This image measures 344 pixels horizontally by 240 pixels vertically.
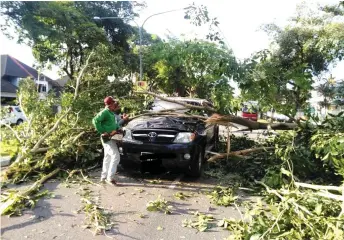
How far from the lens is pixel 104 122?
6051 millimetres

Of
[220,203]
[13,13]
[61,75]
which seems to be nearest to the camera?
[220,203]

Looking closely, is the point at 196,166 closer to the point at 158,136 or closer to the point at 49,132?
the point at 158,136

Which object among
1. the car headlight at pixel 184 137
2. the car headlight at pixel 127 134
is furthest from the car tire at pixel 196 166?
the car headlight at pixel 127 134

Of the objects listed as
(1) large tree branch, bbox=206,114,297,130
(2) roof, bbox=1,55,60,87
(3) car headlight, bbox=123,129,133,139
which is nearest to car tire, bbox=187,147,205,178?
(1) large tree branch, bbox=206,114,297,130

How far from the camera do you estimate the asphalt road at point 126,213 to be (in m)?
3.91

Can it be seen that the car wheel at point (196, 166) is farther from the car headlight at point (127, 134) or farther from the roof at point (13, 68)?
the roof at point (13, 68)

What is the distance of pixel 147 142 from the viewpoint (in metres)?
6.13

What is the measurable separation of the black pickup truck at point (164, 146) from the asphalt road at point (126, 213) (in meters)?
0.39

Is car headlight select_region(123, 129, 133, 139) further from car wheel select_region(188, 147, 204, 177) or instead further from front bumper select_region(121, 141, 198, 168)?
car wheel select_region(188, 147, 204, 177)

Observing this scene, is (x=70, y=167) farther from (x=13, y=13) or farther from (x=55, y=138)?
(x=13, y=13)

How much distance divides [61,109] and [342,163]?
19.2 ft

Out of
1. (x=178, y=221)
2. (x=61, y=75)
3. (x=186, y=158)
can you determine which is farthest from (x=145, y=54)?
(x=178, y=221)

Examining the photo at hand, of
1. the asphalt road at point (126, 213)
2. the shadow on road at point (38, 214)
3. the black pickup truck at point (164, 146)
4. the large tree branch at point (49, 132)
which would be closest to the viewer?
the asphalt road at point (126, 213)

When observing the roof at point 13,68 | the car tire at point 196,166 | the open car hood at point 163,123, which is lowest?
the car tire at point 196,166
